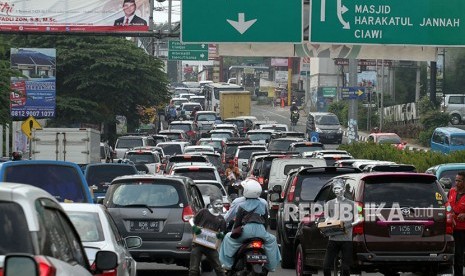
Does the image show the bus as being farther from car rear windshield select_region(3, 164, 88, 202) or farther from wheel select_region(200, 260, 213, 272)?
car rear windshield select_region(3, 164, 88, 202)

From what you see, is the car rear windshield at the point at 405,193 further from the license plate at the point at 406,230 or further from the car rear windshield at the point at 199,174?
the car rear windshield at the point at 199,174

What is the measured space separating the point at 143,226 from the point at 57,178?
2141mm

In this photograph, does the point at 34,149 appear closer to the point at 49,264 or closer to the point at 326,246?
the point at 326,246

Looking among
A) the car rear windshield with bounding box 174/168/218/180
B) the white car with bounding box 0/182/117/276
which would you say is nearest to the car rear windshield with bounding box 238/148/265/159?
the car rear windshield with bounding box 174/168/218/180

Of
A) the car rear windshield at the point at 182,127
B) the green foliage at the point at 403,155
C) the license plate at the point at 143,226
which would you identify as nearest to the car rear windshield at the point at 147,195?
the license plate at the point at 143,226

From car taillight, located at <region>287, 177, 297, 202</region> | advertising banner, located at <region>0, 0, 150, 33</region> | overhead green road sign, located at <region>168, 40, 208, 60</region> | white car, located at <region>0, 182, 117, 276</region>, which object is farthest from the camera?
overhead green road sign, located at <region>168, 40, 208, 60</region>

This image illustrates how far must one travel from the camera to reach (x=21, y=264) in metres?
6.28

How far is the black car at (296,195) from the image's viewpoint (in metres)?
21.8

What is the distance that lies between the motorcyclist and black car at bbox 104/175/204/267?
335 centimetres

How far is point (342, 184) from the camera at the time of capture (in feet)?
56.0

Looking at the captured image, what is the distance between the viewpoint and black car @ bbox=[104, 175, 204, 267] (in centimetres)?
1903

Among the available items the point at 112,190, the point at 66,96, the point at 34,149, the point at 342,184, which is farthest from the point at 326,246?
the point at 66,96

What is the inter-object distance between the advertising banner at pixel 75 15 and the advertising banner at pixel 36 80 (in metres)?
6.85

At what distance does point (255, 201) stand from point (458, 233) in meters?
4.06
